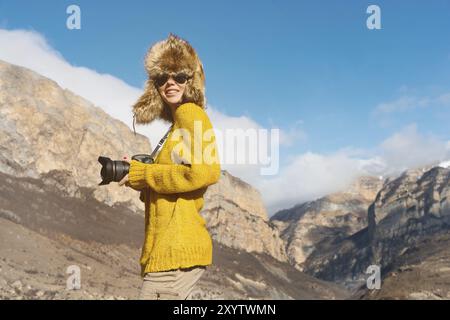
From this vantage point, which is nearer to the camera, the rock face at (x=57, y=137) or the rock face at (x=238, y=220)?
the rock face at (x=57, y=137)

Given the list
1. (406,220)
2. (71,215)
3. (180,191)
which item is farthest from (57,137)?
(406,220)

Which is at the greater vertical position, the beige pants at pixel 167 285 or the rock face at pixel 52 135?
the rock face at pixel 52 135

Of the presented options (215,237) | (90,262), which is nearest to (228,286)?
(90,262)

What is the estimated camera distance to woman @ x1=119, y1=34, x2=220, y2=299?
2.72m

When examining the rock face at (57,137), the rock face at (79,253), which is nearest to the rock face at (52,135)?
the rock face at (57,137)

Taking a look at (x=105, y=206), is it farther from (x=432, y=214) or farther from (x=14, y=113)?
(x=432, y=214)

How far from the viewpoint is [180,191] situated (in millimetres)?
2744

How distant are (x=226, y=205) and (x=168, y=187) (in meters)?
115

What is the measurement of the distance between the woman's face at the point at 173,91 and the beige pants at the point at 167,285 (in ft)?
3.50

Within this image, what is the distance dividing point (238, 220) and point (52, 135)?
53.3 metres

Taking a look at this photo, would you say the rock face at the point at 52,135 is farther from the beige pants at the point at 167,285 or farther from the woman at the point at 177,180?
the beige pants at the point at 167,285

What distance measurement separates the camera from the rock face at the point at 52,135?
2844 inches

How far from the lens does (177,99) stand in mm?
3125

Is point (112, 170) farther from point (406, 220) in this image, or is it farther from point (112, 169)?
point (406, 220)
